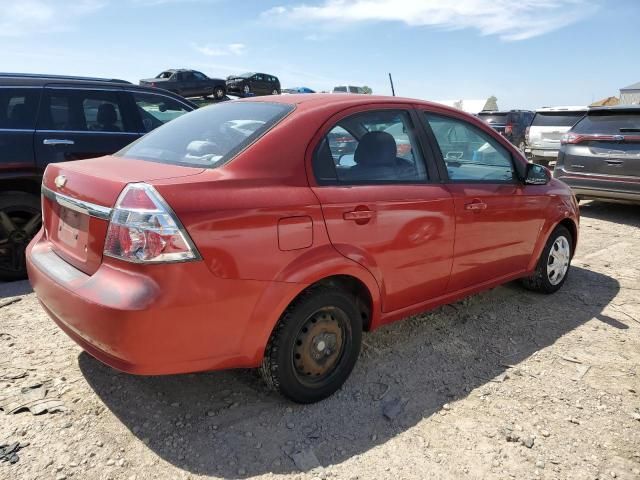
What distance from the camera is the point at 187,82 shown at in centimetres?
2598

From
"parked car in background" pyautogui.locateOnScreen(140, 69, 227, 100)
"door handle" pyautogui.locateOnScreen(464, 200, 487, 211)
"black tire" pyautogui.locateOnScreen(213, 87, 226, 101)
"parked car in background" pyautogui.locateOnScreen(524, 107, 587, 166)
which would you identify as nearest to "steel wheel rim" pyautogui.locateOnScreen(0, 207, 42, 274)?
"door handle" pyautogui.locateOnScreen(464, 200, 487, 211)

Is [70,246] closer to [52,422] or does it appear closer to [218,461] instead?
[52,422]

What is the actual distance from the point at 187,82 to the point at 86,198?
25515 millimetres

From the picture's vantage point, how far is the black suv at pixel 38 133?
449 centimetres

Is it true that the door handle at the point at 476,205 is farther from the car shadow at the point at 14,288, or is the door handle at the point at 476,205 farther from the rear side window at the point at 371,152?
the car shadow at the point at 14,288

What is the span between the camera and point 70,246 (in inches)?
101

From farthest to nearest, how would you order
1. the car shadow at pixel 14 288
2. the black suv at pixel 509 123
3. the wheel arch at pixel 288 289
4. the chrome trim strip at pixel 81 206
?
1. the black suv at pixel 509 123
2. the car shadow at pixel 14 288
3. the wheel arch at pixel 288 289
4. the chrome trim strip at pixel 81 206

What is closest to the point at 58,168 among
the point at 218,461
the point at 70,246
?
the point at 70,246

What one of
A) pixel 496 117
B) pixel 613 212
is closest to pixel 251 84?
pixel 496 117

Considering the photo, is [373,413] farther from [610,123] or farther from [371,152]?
[610,123]

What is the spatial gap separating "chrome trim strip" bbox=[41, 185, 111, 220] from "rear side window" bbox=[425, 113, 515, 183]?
210 cm

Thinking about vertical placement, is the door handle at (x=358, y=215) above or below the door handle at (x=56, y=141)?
below

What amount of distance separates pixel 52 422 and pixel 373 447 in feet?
5.27

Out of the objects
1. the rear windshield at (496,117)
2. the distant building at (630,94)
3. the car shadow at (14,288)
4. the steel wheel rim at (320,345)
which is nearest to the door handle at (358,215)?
the steel wheel rim at (320,345)
